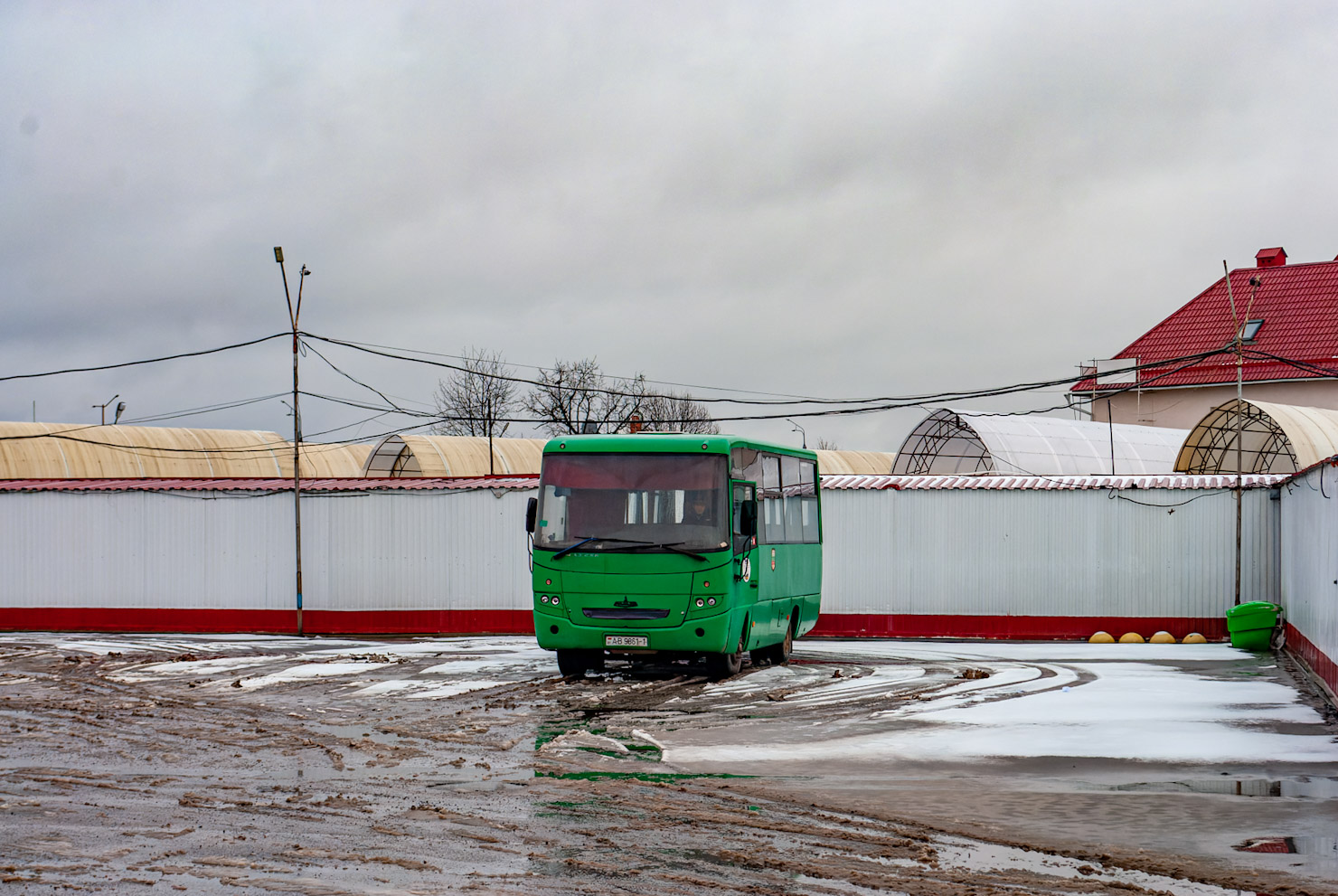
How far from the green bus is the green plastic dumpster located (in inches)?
369

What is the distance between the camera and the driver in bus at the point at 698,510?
17.5 meters

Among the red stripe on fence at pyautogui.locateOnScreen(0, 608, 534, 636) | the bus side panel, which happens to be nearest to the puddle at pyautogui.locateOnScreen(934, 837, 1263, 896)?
the bus side panel

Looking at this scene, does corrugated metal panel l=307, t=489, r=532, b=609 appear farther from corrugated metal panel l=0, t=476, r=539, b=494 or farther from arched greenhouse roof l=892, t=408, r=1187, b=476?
arched greenhouse roof l=892, t=408, r=1187, b=476

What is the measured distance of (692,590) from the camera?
1728cm

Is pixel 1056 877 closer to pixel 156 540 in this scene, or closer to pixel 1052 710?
pixel 1052 710

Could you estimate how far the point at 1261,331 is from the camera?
55.1 metres

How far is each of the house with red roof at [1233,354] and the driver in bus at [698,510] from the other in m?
38.1

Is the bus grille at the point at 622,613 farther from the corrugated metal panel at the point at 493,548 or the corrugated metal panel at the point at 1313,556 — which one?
the corrugated metal panel at the point at 493,548

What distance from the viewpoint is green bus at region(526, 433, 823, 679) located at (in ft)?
56.8

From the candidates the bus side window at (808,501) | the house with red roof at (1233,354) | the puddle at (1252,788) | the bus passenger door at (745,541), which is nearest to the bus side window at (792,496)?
the bus side window at (808,501)

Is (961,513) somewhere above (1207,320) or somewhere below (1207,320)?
below

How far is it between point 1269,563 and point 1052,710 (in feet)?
43.6

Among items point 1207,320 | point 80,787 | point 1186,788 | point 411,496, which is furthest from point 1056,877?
point 1207,320

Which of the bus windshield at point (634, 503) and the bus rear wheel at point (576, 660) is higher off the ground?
the bus windshield at point (634, 503)
